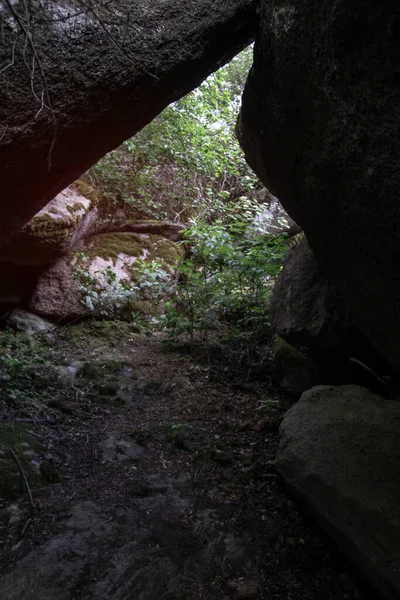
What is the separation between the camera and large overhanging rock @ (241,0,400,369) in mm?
1869

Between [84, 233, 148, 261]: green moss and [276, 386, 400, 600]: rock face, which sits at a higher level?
[84, 233, 148, 261]: green moss

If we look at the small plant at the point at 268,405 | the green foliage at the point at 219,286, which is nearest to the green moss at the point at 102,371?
the green foliage at the point at 219,286

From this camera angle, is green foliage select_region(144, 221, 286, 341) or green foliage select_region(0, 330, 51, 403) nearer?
green foliage select_region(0, 330, 51, 403)

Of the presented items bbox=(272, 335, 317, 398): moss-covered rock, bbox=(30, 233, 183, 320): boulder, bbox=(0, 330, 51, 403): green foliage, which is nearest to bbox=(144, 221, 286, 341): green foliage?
bbox=(272, 335, 317, 398): moss-covered rock

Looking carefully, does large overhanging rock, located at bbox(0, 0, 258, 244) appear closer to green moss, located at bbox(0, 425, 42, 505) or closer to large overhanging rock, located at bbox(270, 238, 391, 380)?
green moss, located at bbox(0, 425, 42, 505)

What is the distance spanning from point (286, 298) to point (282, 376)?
4.44ft

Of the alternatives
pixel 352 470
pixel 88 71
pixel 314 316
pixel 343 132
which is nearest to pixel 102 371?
pixel 314 316

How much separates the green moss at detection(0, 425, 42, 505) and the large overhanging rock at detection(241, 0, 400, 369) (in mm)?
2956

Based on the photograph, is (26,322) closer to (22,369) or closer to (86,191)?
(22,369)

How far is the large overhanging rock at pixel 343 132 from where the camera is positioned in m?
1.87

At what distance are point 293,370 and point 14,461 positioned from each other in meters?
3.40

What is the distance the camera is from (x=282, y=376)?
5.22m

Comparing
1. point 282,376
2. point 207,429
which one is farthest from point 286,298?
point 207,429

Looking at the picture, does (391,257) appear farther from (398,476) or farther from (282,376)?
(282,376)
